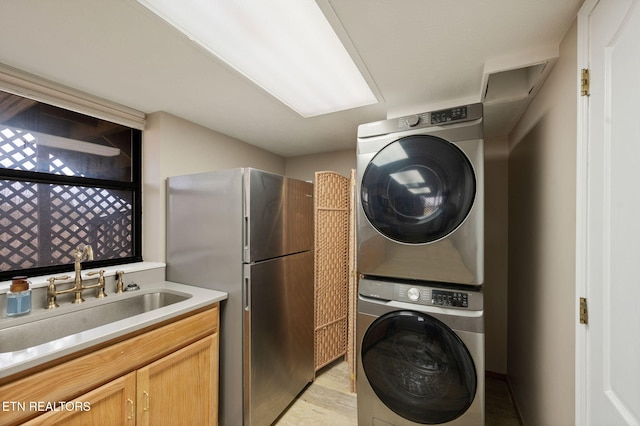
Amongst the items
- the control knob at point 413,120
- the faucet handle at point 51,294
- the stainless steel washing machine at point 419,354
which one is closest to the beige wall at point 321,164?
the control knob at point 413,120

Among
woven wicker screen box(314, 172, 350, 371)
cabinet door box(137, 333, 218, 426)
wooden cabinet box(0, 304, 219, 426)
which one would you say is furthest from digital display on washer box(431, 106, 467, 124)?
cabinet door box(137, 333, 218, 426)

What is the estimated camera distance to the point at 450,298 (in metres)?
1.28

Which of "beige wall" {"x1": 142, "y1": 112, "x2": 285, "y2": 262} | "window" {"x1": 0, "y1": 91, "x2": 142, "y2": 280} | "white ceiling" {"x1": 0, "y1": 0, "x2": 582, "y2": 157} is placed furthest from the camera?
"beige wall" {"x1": 142, "y1": 112, "x2": 285, "y2": 262}

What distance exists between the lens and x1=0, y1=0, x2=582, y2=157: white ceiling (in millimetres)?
1029

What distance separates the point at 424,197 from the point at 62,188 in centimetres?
240

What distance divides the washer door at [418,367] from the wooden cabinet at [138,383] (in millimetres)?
975

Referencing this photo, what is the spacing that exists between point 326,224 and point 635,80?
6.43ft

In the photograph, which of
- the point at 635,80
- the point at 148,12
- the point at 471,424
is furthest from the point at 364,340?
the point at 148,12

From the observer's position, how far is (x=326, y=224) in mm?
2414

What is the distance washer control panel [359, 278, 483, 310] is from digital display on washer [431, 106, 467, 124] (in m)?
0.87

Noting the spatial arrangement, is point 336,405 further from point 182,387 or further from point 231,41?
point 231,41

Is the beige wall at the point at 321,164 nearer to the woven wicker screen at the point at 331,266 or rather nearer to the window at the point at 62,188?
the woven wicker screen at the point at 331,266

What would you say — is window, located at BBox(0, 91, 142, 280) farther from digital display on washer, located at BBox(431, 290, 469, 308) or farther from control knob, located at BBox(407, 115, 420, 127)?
digital display on washer, located at BBox(431, 290, 469, 308)

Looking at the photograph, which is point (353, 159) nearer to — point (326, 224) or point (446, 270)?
point (326, 224)
